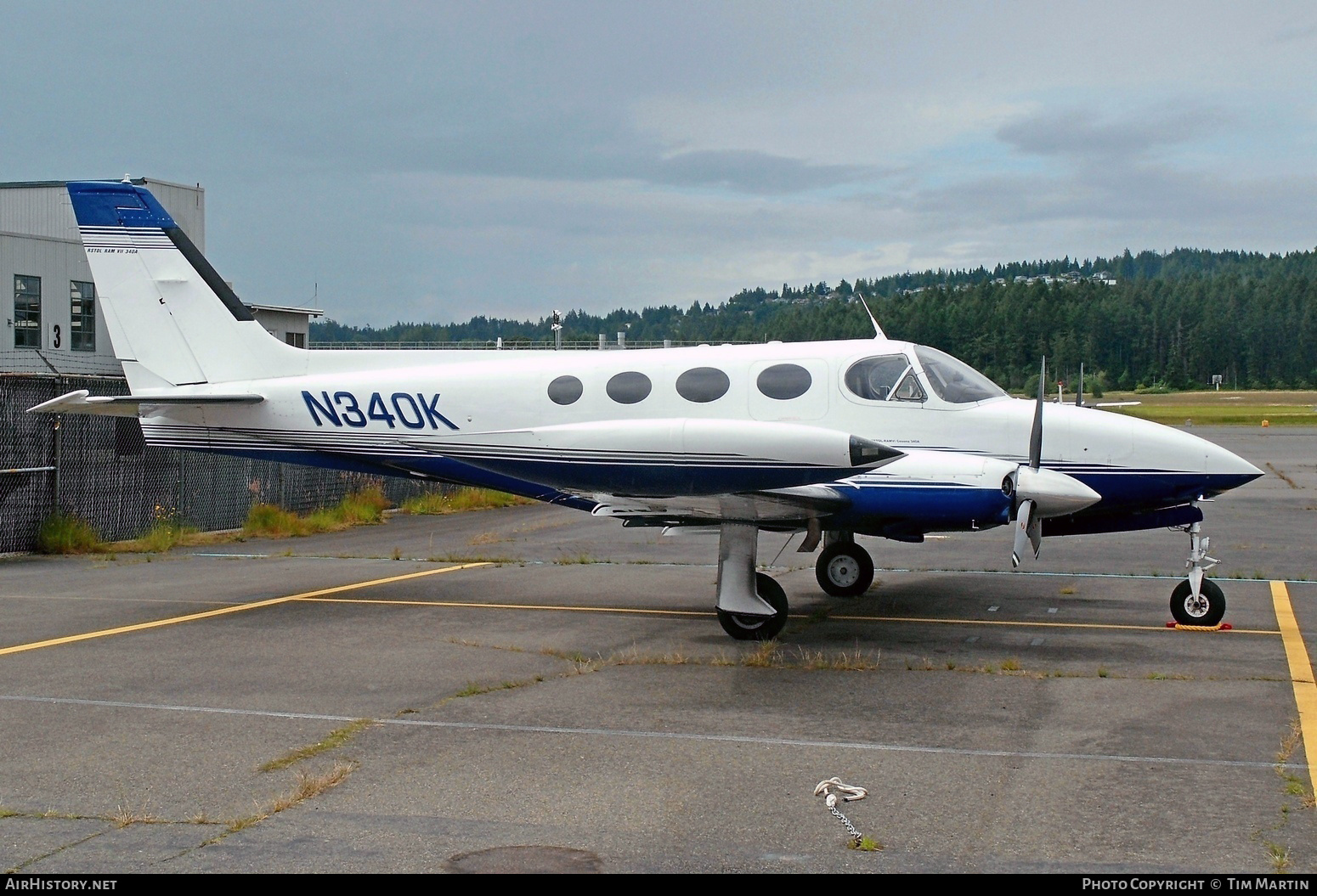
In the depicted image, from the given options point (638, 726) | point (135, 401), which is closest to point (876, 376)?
point (638, 726)

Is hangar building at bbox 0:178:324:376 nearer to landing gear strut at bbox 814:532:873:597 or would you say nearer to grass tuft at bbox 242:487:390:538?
grass tuft at bbox 242:487:390:538

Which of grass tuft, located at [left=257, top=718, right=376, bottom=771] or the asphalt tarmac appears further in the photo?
grass tuft, located at [left=257, top=718, right=376, bottom=771]

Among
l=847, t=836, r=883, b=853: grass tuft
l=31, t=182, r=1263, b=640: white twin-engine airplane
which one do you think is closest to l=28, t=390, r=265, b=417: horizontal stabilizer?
l=31, t=182, r=1263, b=640: white twin-engine airplane

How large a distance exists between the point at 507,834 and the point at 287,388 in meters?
8.43

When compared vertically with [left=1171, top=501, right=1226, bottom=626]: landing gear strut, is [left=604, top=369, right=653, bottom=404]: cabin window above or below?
above

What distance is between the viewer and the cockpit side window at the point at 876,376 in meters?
11.8

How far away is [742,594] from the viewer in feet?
34.7

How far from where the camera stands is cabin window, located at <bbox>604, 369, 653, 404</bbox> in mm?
12094

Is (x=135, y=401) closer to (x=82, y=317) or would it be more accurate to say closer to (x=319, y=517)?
(x=319, y=517)

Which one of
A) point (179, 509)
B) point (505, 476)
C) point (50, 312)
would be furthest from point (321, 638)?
point (50, 312)

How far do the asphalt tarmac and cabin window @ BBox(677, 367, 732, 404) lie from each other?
7.46 feet

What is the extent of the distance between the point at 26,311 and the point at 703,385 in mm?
40811

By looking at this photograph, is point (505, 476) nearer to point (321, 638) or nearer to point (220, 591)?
point (321, 638)

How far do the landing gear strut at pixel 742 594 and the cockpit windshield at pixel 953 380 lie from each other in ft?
8.57
